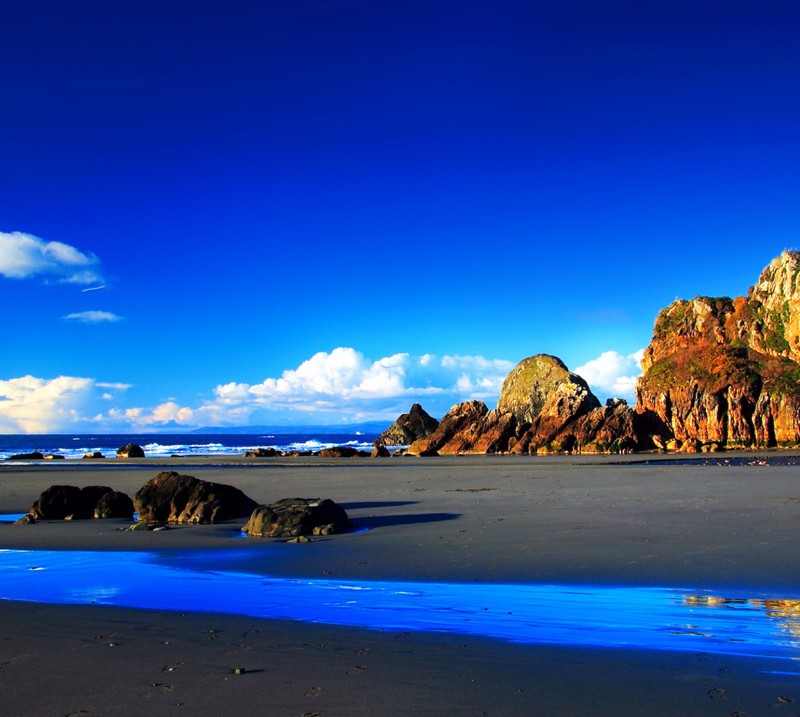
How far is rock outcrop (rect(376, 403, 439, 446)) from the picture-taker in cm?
11006

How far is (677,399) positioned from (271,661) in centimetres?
7270

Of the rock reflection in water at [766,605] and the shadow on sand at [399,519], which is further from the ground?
the shadow on sand at [399,519]

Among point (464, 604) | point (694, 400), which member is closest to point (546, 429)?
point (694, 400)

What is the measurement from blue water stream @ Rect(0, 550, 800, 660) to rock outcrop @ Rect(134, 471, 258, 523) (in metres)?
6.23

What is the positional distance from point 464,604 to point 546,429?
186 ft

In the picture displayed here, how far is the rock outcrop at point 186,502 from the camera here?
18281mm

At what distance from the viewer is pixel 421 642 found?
6.86m

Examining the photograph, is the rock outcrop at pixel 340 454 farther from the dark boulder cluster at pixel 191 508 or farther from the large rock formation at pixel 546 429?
the dark boulder cluster at pixel 191 508

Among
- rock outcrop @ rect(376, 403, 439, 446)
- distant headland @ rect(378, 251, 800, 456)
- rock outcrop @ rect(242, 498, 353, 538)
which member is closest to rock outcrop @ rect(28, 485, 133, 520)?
rock outcrop @ rect(242, 498, 353, 538)

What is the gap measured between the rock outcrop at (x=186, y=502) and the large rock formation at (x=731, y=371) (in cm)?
4823

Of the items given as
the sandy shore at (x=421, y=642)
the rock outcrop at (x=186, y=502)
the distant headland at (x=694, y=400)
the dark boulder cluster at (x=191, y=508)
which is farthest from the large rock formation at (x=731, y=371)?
the sandy shore at (x=421, y=642)

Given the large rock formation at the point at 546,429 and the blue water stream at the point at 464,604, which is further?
the large rock formation at the point at 546,429

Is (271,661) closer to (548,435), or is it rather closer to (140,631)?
(140,631)

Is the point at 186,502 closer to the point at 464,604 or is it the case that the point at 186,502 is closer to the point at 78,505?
the point at 78,505
